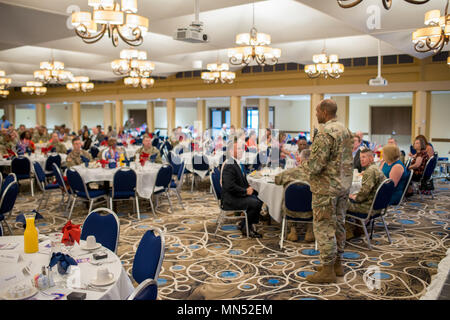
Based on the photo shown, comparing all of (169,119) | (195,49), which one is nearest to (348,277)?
(195,49)

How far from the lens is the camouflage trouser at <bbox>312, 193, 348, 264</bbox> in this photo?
4.03 meters

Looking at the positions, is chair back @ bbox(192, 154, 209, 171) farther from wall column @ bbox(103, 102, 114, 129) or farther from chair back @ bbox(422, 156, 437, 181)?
wall column @ bbox(103, 102, 114, 129)

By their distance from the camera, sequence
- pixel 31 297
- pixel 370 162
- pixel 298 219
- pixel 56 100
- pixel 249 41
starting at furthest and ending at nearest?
pixel 56 100, pixel 249 41, pixel 370 162, pixel 298 219, pixel 31 297

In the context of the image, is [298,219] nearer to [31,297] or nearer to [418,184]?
[31,297]

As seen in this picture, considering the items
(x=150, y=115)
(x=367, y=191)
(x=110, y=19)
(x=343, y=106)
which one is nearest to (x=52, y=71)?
(x=110, y=19)

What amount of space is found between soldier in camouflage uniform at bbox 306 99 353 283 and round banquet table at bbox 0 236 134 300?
2103 millimetres

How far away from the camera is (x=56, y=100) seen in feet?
83.8

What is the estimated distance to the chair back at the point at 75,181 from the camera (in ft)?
21.0

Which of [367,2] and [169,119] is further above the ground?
[367,2]

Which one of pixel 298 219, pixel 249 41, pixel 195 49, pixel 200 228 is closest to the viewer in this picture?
pixel 298 219

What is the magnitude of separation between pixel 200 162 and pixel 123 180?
2852 mm

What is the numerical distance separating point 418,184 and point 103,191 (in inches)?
253

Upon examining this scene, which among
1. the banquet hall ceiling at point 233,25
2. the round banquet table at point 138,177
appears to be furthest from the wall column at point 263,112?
the round banquet table at point 138,177

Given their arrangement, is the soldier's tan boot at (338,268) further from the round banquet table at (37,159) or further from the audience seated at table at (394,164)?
the round banquet table at (37,159)
